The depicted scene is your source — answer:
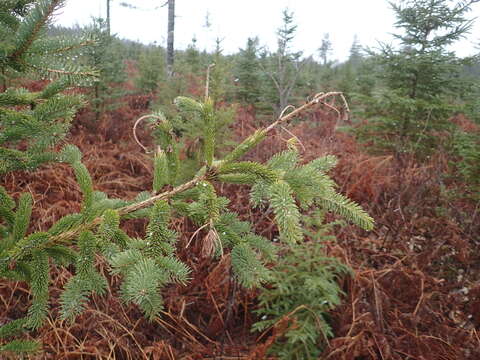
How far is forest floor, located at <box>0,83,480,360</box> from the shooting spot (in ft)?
7.27

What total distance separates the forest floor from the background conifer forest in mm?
21

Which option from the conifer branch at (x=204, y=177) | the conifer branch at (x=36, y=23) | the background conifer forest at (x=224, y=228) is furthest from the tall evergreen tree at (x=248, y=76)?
the conifer branch at (x=204, y=177)

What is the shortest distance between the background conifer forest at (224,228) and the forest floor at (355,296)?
0.02 metres

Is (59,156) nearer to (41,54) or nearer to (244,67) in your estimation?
(41,54)

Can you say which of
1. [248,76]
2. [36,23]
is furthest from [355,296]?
[248,76]

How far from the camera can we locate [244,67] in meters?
11.2

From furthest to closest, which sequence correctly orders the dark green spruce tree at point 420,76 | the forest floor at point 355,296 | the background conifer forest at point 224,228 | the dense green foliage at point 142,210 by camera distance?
the dark green spruce tree at point 420,76
the forest floor at point 355,296
the background conifer forest at point 224,228
the dense green foliage at point 142,210

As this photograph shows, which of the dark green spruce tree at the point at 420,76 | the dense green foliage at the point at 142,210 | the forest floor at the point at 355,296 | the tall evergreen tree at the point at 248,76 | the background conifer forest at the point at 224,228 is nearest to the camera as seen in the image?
the dense green foliage at the point at 142,210

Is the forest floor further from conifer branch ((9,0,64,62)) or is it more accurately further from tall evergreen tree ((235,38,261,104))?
tall evergreen tree ((235,38,261,104))

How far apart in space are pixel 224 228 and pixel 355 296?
210 cm

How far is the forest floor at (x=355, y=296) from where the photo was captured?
7.27 feet

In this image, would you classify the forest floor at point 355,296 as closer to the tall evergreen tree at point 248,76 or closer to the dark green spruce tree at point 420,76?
the dark green spruce tree at point 420,76

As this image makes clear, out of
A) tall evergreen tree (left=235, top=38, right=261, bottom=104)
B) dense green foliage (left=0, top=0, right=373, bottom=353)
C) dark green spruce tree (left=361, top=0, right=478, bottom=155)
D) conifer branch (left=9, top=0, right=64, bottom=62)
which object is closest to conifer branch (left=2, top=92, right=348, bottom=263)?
dense green foliage (left=0, top=0, right=373, bottom=353)

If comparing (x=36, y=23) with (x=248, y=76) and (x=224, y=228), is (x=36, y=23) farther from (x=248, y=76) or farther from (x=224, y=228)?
(x=248, y=76)
